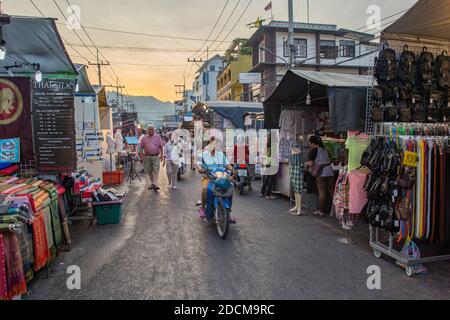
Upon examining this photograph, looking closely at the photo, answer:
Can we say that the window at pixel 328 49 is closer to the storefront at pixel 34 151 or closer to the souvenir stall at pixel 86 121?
the souvenir stall at pixel 86 121

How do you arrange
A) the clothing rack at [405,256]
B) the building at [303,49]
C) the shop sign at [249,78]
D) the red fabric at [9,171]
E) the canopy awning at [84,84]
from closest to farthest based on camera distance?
the clothing rack at [405,256], the red fabric at [9,171], the canopy awning at [84,84], the shop sign at [249,78], the building at [303,49]

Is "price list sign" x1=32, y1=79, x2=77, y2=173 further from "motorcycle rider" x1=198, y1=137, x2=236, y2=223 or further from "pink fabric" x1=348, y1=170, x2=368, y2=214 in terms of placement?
"pink fabric" x1=348, y1=170, x2=368, y2=214

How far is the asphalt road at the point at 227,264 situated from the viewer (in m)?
3.90

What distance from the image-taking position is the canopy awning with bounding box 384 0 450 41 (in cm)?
482

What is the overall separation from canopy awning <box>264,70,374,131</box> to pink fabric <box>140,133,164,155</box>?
11.8 feet

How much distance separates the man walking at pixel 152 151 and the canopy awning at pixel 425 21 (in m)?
7.43

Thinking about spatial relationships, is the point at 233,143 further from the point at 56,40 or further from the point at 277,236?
the point at 56,40

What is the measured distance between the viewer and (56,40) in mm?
5906

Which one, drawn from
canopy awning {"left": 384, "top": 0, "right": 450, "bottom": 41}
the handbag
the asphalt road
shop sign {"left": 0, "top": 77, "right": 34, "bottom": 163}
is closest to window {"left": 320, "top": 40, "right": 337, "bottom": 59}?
the handbag

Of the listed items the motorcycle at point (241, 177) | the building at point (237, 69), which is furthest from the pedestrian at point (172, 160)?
the building at point (237, 69)

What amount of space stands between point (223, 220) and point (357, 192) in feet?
7.38

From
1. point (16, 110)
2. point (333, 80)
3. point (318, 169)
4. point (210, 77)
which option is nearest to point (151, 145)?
point (318, 169)

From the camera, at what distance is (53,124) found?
5.52m

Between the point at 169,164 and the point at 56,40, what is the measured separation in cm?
637
